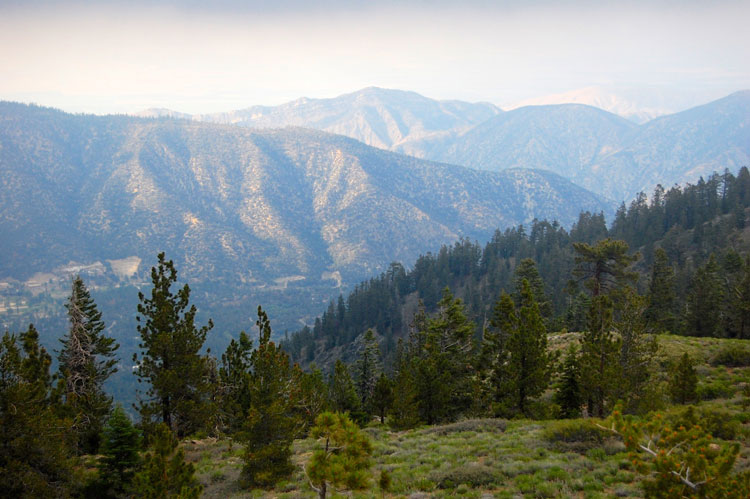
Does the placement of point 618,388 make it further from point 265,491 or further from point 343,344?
point 343,344

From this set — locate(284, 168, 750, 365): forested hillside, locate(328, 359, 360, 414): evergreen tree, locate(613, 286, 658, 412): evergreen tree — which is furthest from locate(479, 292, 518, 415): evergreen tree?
locate(328, 359, 360, 414): evergreen tree

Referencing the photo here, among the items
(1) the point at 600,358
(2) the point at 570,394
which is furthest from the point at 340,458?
(2) the point at 570,394

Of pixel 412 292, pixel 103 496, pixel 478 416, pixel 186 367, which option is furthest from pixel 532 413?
pixel 412 292

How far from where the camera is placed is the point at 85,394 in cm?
3186

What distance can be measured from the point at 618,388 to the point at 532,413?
21.8 feet

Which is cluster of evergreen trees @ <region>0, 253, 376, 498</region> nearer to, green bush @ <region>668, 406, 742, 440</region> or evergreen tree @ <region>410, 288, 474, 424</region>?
evergreen tree @ <region>410, 288, 474, 424</region>

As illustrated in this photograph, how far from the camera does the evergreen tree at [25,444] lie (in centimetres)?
1664

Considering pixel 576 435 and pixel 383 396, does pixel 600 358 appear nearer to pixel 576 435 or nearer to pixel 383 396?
pixel 576 435

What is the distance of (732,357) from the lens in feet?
111

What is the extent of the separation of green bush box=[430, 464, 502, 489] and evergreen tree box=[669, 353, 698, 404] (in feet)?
47.7

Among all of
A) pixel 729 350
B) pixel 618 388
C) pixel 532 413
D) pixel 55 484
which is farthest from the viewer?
pixel 729 350

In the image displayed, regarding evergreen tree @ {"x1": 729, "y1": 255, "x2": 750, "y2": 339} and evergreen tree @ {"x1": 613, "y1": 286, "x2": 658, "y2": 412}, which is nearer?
evergreen tree @ {"x1": 613, "y1": 286, "x2": 658, "y2": 412}

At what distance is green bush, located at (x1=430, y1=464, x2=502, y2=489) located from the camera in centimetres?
1791

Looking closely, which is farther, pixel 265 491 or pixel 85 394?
pixel 85 394
